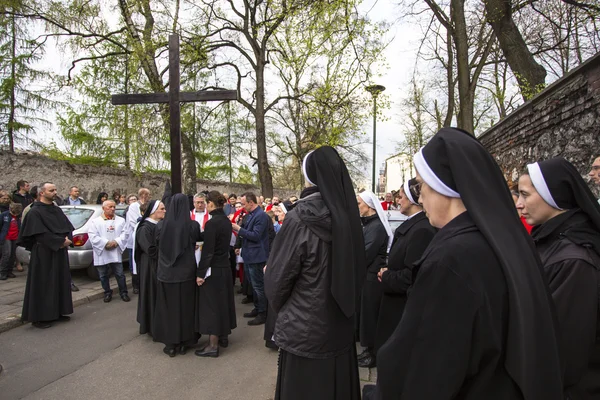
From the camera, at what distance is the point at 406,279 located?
323cm

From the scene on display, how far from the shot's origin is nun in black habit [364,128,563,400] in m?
1.17

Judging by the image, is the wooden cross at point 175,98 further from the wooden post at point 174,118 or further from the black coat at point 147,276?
the black coat at point 147,276

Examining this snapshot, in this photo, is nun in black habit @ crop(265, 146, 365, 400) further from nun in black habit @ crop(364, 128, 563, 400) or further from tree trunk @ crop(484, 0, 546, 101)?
tree trunk @ crop(484, 0, 546, 101)

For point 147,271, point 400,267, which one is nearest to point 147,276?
point 147,271

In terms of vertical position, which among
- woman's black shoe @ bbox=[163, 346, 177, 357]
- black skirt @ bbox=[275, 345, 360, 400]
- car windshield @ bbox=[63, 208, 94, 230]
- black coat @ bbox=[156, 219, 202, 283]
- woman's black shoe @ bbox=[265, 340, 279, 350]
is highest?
car windshield @ bbox=[63, 208, 94, 230]

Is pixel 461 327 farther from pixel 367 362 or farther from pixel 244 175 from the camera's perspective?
pixel 244 175

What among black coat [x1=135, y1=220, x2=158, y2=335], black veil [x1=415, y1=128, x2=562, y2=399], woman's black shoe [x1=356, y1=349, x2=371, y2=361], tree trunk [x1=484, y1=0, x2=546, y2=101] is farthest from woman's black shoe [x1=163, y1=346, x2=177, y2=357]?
tree trunk [x1=484, y1=0, x2=546, y2=101]

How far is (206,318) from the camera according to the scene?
4.70m

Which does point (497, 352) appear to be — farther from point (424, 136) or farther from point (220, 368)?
point (424, 136)

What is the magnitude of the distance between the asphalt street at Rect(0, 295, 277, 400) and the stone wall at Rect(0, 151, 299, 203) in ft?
26.9

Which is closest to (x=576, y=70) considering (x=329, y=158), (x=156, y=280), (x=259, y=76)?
(x=329, y=158)

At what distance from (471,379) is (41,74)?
20.3m

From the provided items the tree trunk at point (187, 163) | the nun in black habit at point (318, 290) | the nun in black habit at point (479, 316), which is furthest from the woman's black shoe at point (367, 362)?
the tree trunk at point (187, 163)

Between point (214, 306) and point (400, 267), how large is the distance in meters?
2.48
